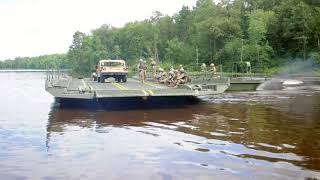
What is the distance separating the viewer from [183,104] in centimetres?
2170

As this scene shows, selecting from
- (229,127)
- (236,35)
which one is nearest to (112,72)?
(229,127)

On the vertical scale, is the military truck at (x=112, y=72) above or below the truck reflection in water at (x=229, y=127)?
above

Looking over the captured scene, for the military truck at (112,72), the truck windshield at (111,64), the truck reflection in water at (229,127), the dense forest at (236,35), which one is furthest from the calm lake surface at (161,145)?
the dense forest at (236,35)

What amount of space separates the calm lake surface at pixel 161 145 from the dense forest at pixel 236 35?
144 ft

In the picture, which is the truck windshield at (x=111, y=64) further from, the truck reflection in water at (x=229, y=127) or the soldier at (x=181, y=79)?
the truck reflection in water at (x=229, y=127)

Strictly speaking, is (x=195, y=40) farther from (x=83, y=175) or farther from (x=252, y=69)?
(x=83, y=175)

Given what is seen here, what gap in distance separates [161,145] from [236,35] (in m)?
59.3

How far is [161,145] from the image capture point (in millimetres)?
11109

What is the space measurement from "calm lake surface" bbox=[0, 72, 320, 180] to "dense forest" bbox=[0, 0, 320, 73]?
144 ft

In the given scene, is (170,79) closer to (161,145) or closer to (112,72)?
(112,72)

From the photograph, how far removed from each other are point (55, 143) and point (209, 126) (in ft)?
16.5

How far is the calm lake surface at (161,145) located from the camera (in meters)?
8.52

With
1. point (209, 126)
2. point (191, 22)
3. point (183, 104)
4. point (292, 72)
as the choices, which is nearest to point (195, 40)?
point (191, 22)

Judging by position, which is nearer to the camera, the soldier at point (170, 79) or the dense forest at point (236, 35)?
the soldier at point (170, 79)
